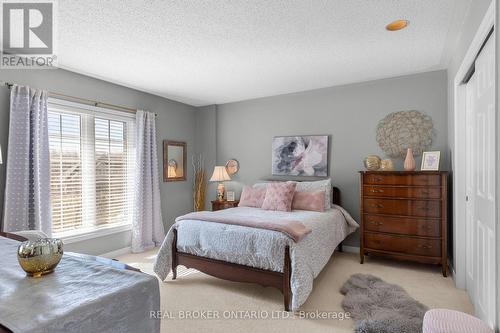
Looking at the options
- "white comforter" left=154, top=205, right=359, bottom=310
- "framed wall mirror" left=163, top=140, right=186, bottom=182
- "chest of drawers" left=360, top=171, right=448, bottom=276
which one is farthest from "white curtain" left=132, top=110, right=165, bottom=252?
"chest of drawers" left=360, top=171, right=448, bottom=276

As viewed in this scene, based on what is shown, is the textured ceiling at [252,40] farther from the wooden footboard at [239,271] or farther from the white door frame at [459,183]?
the wooden footboard at [239,271]

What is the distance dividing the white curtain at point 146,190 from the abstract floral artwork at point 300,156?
196 cm

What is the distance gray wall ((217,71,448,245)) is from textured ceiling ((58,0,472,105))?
26 cm

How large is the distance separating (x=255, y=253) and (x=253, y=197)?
5.31 feet

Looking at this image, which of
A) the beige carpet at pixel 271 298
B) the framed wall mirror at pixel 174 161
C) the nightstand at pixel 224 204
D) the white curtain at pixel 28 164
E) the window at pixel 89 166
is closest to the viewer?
the beige carpet at pixel 271 298

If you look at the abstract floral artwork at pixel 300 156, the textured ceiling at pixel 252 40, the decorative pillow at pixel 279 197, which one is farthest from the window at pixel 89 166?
the abstract floral artwork at pixel 300 156

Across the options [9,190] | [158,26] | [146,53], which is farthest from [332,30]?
[9,190]

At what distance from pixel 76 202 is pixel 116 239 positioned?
782 mm

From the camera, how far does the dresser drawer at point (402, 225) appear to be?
3.10 m

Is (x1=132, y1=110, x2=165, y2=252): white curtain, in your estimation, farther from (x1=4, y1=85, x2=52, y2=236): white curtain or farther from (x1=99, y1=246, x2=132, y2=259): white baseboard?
(x1=4, y1=85, x2=52, y2=236): white curtain

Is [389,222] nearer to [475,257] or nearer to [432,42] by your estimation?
[475,257]

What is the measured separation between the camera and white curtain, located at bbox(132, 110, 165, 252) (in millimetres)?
4027

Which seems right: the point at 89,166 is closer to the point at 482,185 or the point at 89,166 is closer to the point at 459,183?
the point at 482,185

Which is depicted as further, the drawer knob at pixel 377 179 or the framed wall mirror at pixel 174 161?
the framed wall mirror at pixel 174 161
